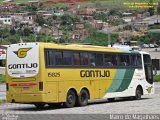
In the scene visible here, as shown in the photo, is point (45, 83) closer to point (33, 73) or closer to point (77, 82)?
point (33, 73)

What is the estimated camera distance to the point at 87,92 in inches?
1095

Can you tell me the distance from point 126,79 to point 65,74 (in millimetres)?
5607

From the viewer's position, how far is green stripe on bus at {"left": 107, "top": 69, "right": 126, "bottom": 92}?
98.2 feet

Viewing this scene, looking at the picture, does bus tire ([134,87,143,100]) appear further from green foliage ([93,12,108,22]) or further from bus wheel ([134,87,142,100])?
green foliage ([93,12,108,22])

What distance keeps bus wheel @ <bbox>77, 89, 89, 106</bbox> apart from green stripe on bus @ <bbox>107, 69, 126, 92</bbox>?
8.02 ft

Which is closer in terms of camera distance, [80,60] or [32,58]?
[32,58]

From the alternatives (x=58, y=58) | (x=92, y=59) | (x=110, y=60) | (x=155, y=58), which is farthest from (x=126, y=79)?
(x=155, y=58)

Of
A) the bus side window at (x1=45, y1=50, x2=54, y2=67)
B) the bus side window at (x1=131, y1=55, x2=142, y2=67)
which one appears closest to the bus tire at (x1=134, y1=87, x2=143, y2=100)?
the bus side window at (x1=131, y1=55, x2=142, y2=67)

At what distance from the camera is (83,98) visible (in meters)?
27.3

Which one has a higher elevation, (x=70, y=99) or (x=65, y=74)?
(x=65, y=74)

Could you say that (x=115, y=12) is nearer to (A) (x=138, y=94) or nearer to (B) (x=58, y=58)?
(A) (x=138, y=94)

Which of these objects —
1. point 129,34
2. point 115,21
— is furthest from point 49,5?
point 129,34

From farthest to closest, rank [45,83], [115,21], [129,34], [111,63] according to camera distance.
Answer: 1. [115,21]
2. [129,34]
3. [111,63]
4. [45,83]

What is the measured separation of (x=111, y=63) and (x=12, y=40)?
71483mm
